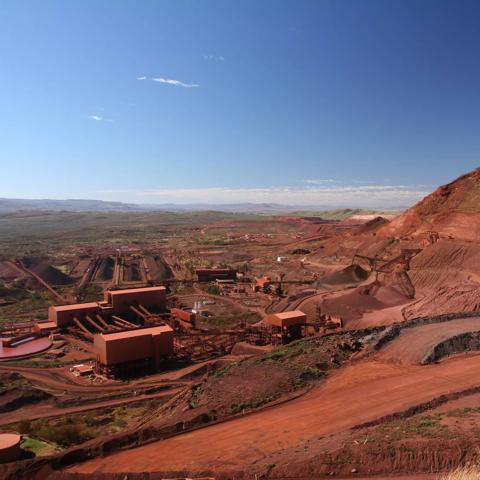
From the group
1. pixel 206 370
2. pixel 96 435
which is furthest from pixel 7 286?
pixel 96 435

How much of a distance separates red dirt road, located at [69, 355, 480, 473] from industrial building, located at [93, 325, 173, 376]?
1116 centimetres

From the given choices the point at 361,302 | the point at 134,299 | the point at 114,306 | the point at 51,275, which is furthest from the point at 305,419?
the point at 51,275

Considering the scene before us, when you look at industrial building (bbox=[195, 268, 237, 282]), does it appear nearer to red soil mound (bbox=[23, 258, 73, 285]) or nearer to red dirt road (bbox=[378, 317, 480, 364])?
red soil mound (bbox=[23, 258, 73, 285])

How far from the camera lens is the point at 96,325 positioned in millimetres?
33750

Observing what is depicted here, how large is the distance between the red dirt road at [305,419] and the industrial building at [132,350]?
11162 mm

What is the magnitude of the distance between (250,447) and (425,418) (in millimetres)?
5337

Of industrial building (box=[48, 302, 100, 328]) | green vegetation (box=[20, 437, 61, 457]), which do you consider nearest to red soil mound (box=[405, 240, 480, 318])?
green vegetation (box=[20, 437, 61, 457])

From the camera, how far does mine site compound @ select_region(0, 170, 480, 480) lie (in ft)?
40.4

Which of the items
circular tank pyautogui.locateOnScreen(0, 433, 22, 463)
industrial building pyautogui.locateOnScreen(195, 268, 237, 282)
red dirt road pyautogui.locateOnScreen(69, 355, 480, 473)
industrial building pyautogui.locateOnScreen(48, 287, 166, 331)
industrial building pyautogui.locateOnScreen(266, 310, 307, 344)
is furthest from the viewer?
industrial building pyautogui.locateOnScreen(195, 268, 237, 282)

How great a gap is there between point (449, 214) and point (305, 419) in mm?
50042

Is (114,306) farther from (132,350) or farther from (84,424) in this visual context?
(84,424)

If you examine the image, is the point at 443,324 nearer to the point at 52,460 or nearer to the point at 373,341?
the point at 373,341

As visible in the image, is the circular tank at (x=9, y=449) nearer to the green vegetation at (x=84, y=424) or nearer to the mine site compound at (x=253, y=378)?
the mine site compound at (x=253, y=378)

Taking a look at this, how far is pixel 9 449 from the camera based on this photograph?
1402 cm
